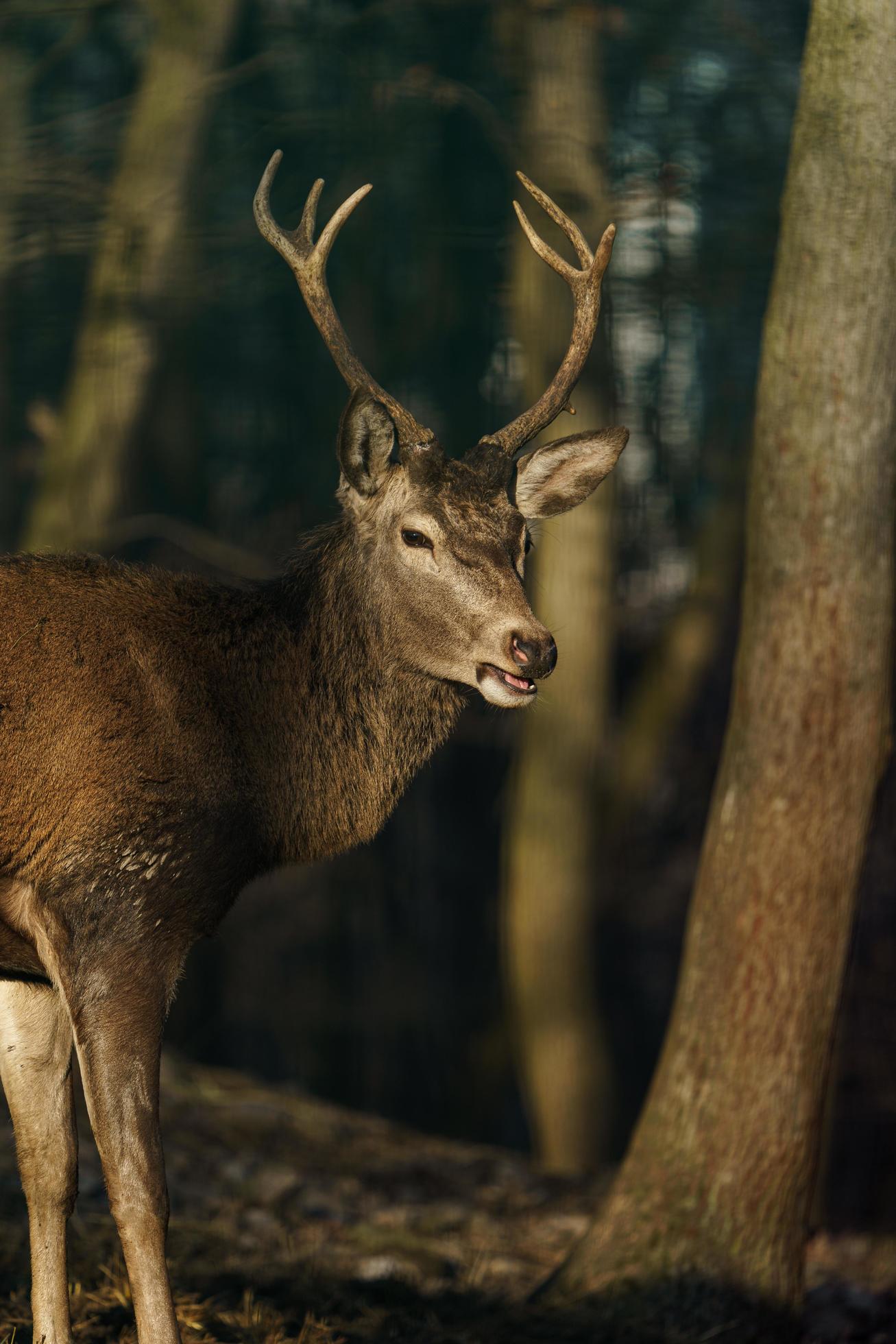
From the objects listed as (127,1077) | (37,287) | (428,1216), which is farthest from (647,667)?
(127,1077)

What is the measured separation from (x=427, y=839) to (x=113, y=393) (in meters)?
7.81

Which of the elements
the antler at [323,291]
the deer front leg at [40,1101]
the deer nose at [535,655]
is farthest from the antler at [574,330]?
the deer front leg at [40,1101]

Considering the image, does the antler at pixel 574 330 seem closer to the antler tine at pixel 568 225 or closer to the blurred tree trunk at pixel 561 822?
the antler tine at pixel 568 225

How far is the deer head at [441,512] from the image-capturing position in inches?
194

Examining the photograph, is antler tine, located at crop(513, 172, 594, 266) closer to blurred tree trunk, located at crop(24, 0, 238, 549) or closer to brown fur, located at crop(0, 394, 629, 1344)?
brown fur, located at crop(0, 394, 629, 1344)

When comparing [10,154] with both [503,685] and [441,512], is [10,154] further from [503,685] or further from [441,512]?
[503,685]

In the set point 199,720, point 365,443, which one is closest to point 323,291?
point 365,443

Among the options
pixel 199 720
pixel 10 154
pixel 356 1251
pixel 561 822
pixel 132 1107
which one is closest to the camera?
pixel 132 1107

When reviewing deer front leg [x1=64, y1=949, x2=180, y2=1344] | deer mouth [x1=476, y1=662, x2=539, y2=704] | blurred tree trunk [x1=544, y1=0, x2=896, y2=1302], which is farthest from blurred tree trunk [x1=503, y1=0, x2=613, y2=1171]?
deer front leg [x1=64, y1=949, x2=180, y2=1344]

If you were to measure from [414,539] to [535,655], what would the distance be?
64cm

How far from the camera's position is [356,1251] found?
21.2ft

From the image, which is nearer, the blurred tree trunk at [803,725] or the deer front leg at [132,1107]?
the deer front leg at [132,1107]

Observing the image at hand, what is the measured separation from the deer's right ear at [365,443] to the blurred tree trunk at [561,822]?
544 centimetres

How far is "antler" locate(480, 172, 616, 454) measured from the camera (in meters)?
5.28
